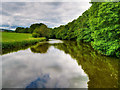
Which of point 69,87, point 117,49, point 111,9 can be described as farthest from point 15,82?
point 111,9

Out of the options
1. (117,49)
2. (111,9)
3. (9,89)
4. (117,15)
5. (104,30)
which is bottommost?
(9,89)

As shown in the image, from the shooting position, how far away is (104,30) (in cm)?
1080

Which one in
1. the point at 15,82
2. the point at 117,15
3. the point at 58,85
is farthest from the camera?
the point at 117,15

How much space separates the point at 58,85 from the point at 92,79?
210 centimetres

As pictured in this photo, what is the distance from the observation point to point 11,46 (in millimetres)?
18734

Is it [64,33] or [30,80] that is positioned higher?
[64,33]

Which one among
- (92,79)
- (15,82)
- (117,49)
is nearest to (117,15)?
(117,49)

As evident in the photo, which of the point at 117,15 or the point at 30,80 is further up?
the point at 117,15

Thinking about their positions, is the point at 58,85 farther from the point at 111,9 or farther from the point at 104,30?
the point at 111,9

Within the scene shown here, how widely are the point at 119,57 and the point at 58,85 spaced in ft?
29.2

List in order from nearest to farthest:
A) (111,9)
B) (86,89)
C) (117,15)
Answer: (86,89)
(117,15)
(111,9)

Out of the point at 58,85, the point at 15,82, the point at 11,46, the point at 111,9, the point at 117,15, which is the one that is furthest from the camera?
the point at 11,46

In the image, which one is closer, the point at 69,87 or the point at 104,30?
the point at 69,87

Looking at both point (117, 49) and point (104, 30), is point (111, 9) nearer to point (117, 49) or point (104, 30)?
point (104, 30)
